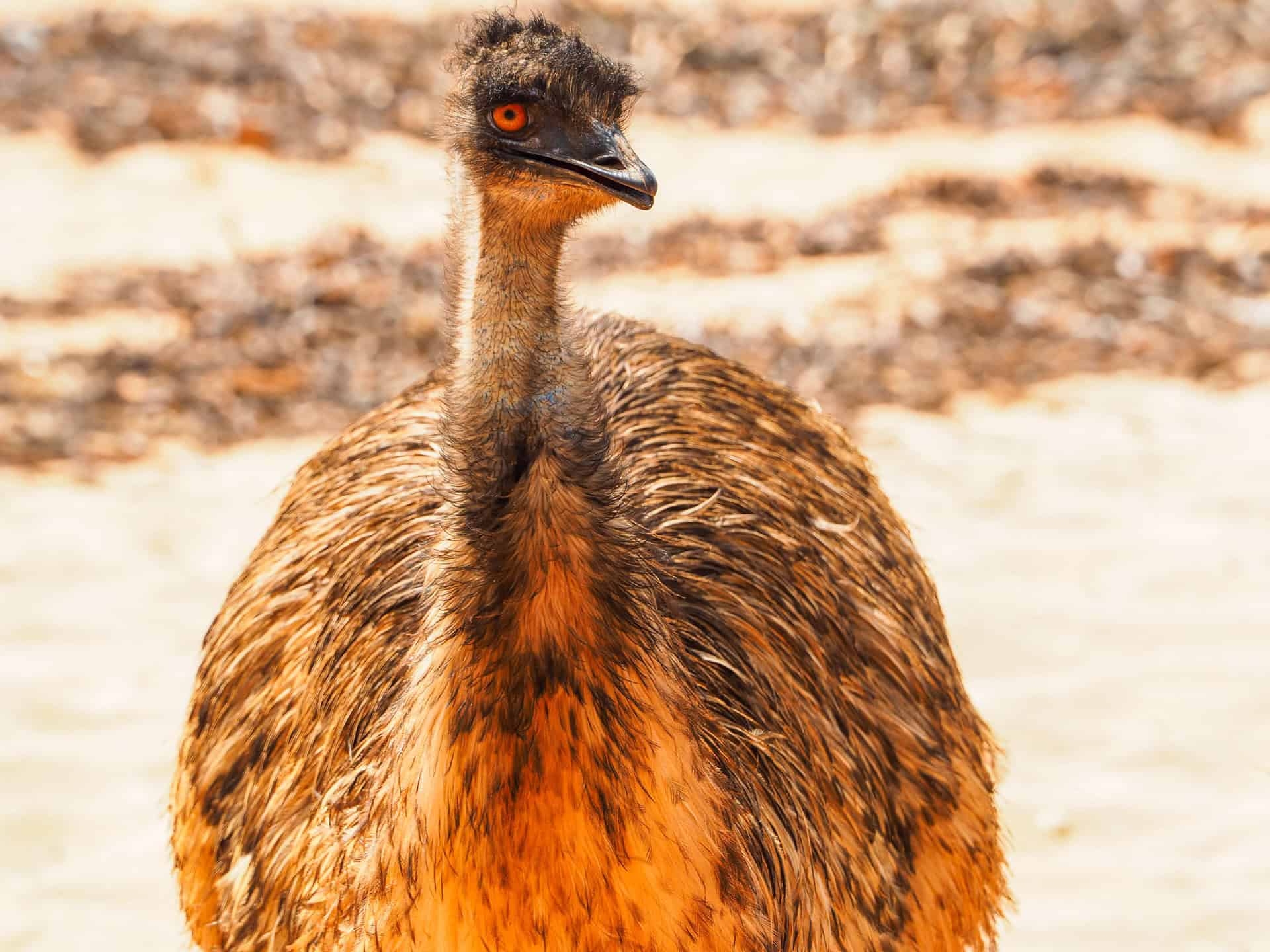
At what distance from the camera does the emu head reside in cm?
208

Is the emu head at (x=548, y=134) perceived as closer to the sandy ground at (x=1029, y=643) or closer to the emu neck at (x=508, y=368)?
the emu neck at (x=508, y=368)

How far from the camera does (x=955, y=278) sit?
27.5 feet

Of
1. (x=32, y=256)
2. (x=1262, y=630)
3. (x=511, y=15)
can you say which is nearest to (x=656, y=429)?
(x=511, y=15)

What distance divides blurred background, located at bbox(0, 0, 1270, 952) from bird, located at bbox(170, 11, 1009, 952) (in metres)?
0.56

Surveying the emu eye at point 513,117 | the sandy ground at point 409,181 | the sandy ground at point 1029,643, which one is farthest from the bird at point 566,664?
the sandy ground at point 409,181

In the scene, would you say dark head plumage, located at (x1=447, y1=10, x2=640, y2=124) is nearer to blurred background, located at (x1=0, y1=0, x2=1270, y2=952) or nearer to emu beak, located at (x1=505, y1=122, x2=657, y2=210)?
emu beak, located at (x1=505, y1=122, x2=657, y2=210)

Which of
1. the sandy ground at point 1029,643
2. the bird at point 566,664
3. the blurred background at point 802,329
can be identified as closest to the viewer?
the bird at point 566,664

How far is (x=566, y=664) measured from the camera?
1.96 meters

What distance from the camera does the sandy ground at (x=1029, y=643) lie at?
3.96 meters

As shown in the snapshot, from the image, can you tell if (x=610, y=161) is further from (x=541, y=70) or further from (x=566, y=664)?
(x=566, y=664)

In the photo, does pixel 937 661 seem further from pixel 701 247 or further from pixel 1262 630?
pixel 701 247

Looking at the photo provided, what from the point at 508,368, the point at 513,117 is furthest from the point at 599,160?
the point at 508,368

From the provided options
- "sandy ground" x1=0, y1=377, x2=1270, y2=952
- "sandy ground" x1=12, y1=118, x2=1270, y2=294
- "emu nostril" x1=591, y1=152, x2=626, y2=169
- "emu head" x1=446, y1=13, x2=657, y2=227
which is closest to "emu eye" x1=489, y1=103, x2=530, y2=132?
"emu head" x1=446, y1=13, x2=657, y2=227

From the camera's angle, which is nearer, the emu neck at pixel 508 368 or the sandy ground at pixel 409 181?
the emu neck at pixel 508 368
